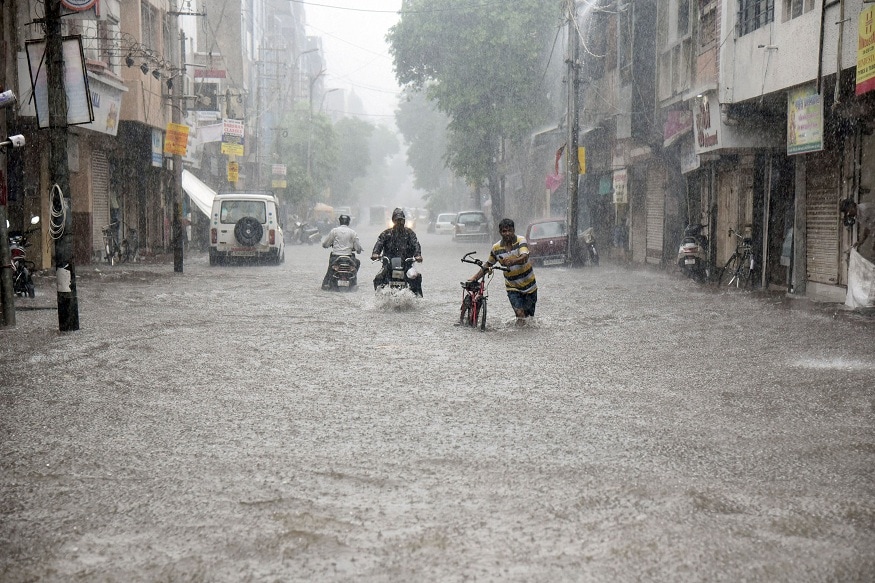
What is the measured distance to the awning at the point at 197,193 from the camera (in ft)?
122

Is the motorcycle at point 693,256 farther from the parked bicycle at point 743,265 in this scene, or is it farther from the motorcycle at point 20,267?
the motorcycle at point 20,267

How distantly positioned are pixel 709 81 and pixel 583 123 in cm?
1578

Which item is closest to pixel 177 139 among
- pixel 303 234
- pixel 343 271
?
pixel 343 271

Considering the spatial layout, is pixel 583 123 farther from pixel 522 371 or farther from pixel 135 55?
pixel 522 371

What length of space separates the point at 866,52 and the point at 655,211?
16.8m

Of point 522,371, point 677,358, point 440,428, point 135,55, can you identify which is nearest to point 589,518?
point 440,428

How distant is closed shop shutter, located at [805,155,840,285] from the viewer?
16.8 metres

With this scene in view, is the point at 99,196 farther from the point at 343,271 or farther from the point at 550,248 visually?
the point at 343,271

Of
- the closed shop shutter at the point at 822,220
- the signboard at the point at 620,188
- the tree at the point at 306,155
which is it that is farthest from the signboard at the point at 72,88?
the tree at the point at 306,155

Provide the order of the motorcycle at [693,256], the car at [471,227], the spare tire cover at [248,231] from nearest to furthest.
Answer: the motorcycle at [693,256] < the spare tire cover at [248,231] < the car at [471,227]

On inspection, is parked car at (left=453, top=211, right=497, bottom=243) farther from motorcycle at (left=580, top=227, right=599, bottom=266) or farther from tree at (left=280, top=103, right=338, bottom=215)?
tree at (left=280, top=103, right=338, bottom=215)

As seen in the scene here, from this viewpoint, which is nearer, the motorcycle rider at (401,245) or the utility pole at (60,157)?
the utility pole at (60,157)

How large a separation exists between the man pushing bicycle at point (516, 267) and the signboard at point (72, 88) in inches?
207

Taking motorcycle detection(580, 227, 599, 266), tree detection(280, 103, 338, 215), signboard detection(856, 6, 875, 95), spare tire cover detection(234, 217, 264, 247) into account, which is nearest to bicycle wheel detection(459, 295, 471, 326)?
signboard detection(856, 6, 875, 95)
